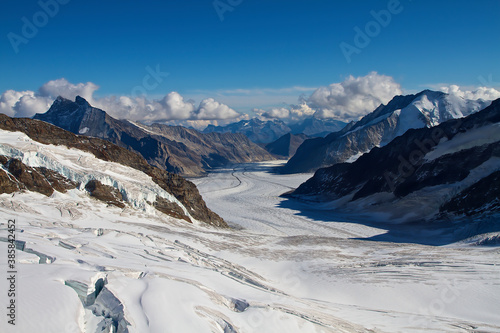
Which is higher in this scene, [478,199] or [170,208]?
[478,199]

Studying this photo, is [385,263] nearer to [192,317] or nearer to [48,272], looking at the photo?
[192,317]

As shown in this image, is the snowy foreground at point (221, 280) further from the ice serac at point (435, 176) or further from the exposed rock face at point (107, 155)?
the ice serac at point (435, 176)

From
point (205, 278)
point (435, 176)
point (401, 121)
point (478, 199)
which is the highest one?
point (401, 121)

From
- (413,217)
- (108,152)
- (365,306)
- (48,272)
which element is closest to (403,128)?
(413,217)

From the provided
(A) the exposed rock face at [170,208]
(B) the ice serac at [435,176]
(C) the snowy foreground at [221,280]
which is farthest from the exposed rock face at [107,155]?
(B) the ice serac at [435,176]

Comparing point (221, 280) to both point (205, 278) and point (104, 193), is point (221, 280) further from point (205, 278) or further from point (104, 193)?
point (104, 193)

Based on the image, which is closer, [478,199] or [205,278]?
[205,278]

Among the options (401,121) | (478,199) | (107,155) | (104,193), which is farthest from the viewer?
(401,121)

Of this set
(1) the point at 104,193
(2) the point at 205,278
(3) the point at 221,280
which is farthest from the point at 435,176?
(1) the point at 104,193
